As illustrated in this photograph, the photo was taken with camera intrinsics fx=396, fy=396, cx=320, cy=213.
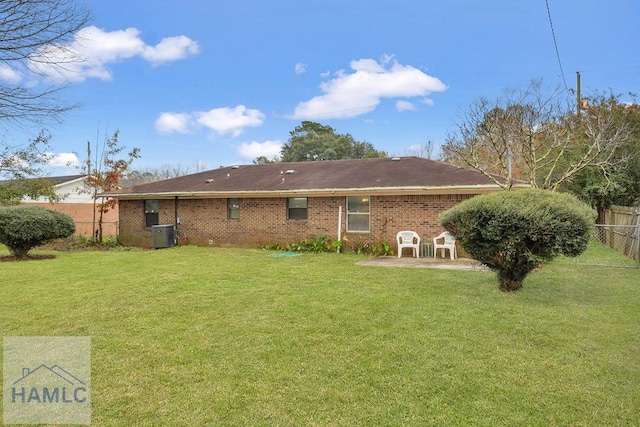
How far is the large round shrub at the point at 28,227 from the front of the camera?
1155 cm

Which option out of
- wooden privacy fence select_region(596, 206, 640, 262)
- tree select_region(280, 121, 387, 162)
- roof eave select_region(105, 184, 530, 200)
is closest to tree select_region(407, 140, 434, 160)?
tree select_region(280, 121, 387, 162)

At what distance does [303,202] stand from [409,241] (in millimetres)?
3981

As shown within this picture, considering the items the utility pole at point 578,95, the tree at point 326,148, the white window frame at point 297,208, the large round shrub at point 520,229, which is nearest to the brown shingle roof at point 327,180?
the white window frame at point 297,208

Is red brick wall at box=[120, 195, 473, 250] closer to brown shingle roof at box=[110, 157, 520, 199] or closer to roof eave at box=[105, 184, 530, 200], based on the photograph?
roof eave at box=[105, 184, 530, 200]

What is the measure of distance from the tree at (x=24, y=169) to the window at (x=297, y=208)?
772 cm

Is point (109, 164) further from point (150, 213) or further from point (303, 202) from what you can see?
point (303, 202)

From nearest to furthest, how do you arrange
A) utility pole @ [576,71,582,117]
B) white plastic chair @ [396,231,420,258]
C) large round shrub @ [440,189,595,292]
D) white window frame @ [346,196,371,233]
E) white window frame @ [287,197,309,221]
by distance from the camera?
large round shrub @ [440,189,595,292] → white plastic chair @ [396,231,420,258] → white window frame @ [346,196,371,233] → white window frame @ [287,197,309,221] → utility pole @ [576,71,582,117]

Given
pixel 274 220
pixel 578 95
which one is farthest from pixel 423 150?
pixel 274 220

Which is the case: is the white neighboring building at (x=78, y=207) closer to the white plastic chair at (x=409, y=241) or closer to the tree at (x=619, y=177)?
the white plastic chair at (x=409, y=241)

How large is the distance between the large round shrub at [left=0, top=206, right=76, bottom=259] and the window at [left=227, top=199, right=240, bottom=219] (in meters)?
5.20

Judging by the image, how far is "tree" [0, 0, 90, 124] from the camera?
5.52m

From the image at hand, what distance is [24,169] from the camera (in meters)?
11.6

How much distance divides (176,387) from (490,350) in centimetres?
307

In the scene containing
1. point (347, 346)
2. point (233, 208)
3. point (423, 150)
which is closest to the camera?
point (347, 346)
